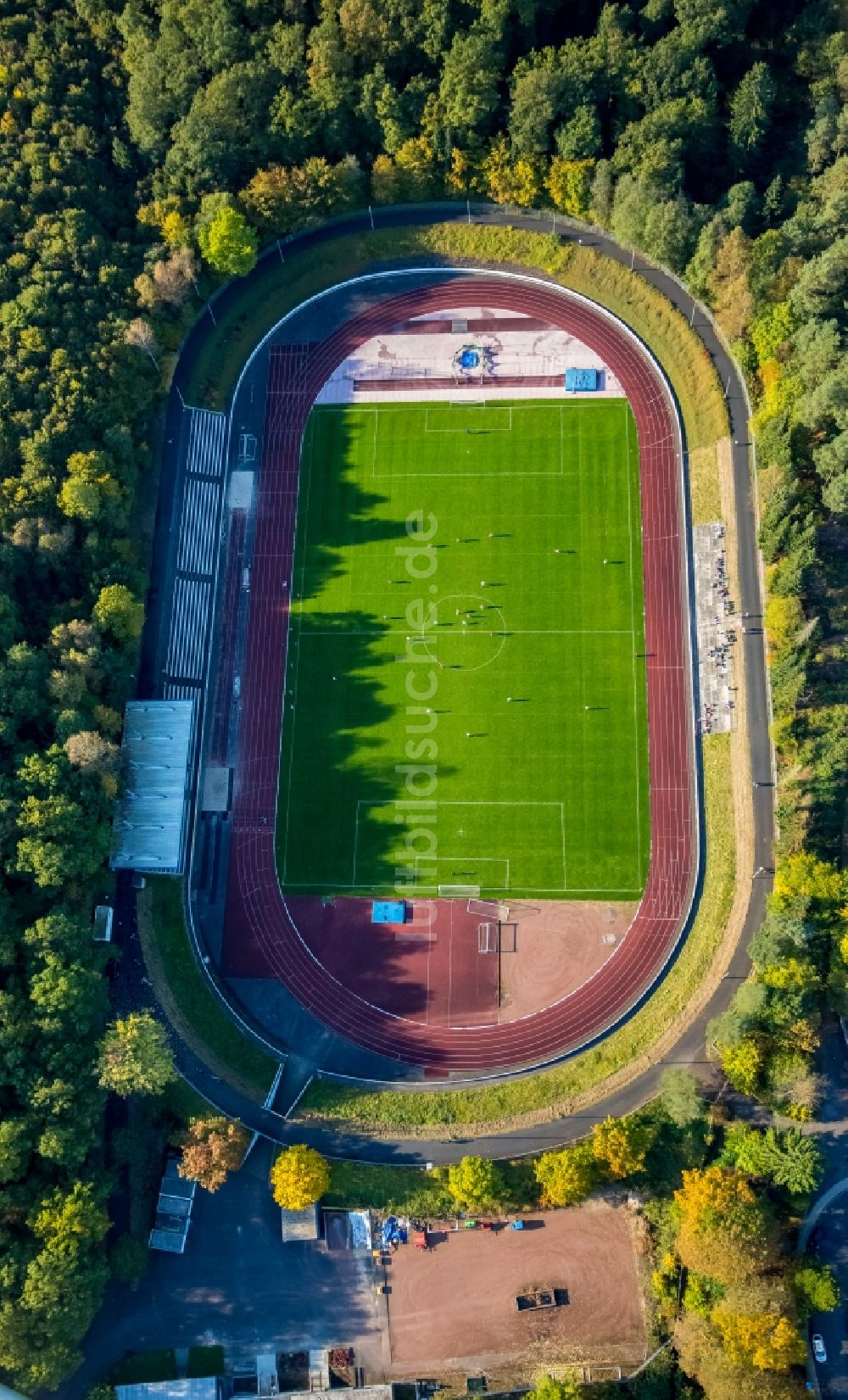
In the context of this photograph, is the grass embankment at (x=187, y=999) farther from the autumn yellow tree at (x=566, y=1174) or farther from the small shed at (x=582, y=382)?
the small shed at (x=582, y=382)

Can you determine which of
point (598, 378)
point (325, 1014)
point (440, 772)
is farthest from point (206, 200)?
point (325, 1014)

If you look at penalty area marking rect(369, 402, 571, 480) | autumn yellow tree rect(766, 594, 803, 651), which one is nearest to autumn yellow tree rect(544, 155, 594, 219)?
penalty area marking rect(369, 402, 571, 480)

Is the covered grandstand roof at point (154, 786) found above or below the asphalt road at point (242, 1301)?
above

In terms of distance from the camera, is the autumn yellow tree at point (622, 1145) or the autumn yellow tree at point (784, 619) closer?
the autumn yellow tree at point (622, 1145)

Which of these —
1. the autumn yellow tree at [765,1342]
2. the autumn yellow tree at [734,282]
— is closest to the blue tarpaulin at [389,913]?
the autumn yellow tree at [765,1342]

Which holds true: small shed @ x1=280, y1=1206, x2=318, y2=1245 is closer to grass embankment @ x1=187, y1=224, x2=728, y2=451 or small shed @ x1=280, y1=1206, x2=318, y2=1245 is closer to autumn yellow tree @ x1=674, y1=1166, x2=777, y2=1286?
autumn yellow tree @ x1=674, y1=1166, x2=777, y2=1286

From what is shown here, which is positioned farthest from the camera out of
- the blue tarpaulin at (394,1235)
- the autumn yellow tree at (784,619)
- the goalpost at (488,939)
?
the goalpost at (488,939)
